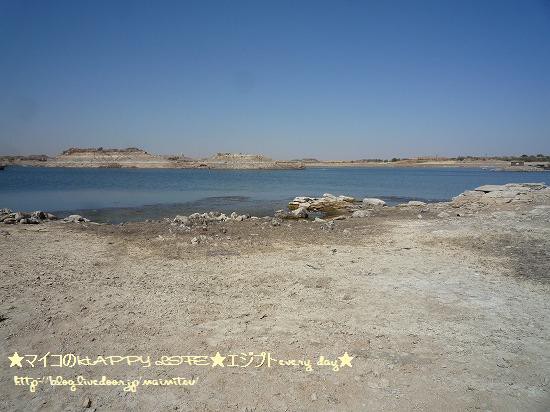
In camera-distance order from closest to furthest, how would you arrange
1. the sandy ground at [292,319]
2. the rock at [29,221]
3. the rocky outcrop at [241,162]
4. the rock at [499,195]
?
1. the sandy ground at [292,319]
2. the rock at [29,221]
3. the rock at [499,195]
4. the rocky outcrop at [241,162]

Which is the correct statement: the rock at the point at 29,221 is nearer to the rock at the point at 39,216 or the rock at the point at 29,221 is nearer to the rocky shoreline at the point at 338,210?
the rocky shoreline at the point at 338,210

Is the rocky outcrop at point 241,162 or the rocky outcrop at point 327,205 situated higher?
the rocky outcrop at point 241,162

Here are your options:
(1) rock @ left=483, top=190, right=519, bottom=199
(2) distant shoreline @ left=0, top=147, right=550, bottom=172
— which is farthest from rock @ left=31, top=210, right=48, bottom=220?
(2) distant shoreline @ left=0, top=147, right=550, bottom=172

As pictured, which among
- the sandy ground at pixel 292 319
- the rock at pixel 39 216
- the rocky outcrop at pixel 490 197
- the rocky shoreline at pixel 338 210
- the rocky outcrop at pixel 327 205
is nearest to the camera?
the sandy ground at pixel 292 319

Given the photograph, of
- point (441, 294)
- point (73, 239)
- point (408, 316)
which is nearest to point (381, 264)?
point (441, 294)

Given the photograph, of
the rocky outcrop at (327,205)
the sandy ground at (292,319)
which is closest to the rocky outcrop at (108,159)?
the rocky outcrop at (327,205)

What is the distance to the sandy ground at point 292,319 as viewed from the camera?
395cm

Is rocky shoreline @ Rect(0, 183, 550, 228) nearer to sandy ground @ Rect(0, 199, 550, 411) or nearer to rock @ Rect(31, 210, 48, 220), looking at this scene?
rock @ Rect(31, 210, 48, 220)

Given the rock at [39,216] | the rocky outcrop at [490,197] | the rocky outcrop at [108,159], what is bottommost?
the rock at [39,216]

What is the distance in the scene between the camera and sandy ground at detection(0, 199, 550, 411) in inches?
156

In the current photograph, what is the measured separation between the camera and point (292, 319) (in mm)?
5676

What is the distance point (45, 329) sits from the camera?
5.29 metres

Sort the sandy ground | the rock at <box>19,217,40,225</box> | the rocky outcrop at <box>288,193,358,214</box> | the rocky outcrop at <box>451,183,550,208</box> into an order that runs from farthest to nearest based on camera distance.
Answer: the rocky outcrop at <box>288,193,358,214</box>
the rocky outcrop at <box>451,183,550,208</box>
the rock at <box>19,217,40,225</box>
the sandy ground

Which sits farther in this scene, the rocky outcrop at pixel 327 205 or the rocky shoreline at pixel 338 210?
the rocky outcrop at pixel 327 205
